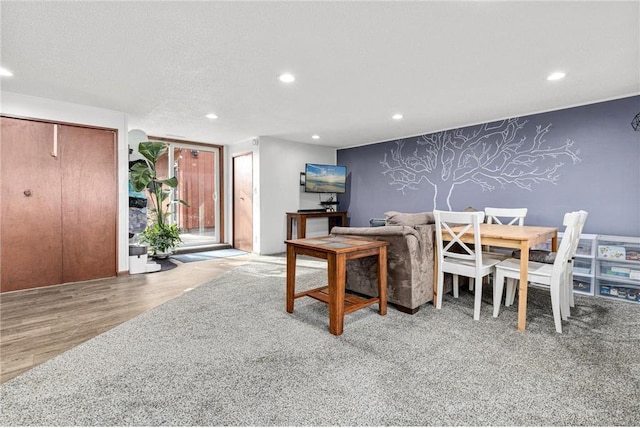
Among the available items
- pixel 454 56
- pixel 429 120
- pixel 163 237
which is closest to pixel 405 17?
pixel 454 56

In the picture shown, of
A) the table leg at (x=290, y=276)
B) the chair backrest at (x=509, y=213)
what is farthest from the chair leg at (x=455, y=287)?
the table leg at (x=290, y=276)

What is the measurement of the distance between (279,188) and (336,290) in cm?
393

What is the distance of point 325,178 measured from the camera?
6355 mm

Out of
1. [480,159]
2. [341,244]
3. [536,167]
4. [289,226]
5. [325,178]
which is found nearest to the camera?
[341,244]

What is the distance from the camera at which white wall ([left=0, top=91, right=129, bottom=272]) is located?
3312mm

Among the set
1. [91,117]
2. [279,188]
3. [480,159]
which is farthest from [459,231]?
[91,117]

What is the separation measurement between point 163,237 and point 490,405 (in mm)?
5047

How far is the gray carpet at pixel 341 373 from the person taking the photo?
142cm

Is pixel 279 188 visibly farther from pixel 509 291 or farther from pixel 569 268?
pixel 569 268

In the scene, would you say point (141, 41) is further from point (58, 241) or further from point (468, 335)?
point (468, 335)

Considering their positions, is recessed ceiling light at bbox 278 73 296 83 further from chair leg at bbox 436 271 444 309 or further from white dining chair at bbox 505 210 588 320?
white dining chair at bbox 505 210 588 320

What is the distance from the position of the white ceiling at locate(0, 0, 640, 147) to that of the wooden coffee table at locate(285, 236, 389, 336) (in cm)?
154

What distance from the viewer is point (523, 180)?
13.5 ft

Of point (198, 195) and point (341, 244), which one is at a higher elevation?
point (198, 195)
